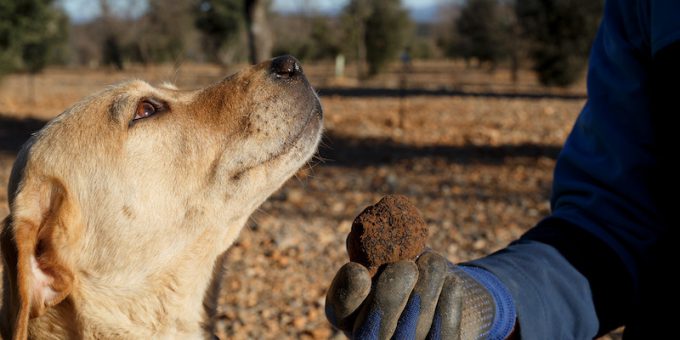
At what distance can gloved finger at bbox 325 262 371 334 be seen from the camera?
70.8 inches

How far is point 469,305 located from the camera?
1991mm

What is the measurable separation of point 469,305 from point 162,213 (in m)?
1.21

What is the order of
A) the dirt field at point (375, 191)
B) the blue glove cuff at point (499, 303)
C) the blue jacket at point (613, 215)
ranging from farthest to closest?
the dirt field at point (375, 191) < the blue jacket at point (613, 215) < the blue glove cuff at point (499, 303)

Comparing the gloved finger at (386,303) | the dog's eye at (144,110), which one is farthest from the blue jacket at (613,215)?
the dog's eye at (144,110)

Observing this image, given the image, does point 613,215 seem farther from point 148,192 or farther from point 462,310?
point 148,192

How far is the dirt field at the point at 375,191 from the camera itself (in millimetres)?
4582

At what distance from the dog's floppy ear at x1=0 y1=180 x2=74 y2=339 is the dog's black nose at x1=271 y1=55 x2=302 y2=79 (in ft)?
3.05

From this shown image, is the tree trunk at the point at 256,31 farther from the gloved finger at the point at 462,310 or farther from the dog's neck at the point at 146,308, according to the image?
the gloved finger at the point at 462,310

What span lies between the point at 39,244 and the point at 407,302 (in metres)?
1.33

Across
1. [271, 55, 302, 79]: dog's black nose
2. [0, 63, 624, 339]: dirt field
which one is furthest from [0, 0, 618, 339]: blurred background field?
[271, 55, 302, 79]: dog's black nose

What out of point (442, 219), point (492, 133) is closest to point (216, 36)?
point (492, 133)

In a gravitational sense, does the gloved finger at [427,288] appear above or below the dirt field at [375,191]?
above

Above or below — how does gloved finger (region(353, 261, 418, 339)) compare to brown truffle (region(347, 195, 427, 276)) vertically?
below

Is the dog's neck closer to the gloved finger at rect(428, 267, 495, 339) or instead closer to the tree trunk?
the gloved finger at rect(428, 267, 495, 339)
